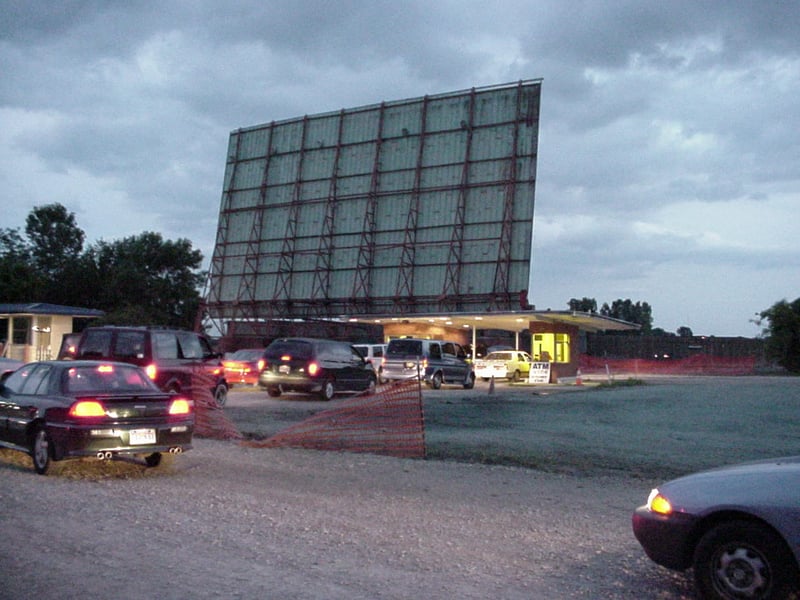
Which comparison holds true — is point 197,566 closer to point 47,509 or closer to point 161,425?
point 47,509

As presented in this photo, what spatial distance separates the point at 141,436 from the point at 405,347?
69.0 ft

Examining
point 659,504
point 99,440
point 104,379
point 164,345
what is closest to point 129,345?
point 164,345

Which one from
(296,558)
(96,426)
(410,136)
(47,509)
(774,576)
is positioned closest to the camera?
(774,576)

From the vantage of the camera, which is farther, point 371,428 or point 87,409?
point 371,428

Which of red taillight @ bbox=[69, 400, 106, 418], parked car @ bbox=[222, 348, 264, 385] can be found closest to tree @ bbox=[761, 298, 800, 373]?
parked car @ bbox=[222, 348, 264, 385]

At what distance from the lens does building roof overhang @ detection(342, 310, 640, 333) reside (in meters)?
40.6

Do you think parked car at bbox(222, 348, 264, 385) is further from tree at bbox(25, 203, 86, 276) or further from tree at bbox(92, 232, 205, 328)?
tree at bbox(25, 203, 86, 276)

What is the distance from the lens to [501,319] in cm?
4341

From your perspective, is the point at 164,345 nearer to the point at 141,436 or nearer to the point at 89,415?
the point at 141,436

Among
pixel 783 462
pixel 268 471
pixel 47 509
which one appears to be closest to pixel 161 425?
pixel 268 471

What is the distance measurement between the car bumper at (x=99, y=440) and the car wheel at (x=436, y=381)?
2139 cm

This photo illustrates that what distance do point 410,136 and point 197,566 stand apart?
47227 mm

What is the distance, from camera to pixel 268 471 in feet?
38.4

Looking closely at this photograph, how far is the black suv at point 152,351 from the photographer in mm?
17875
